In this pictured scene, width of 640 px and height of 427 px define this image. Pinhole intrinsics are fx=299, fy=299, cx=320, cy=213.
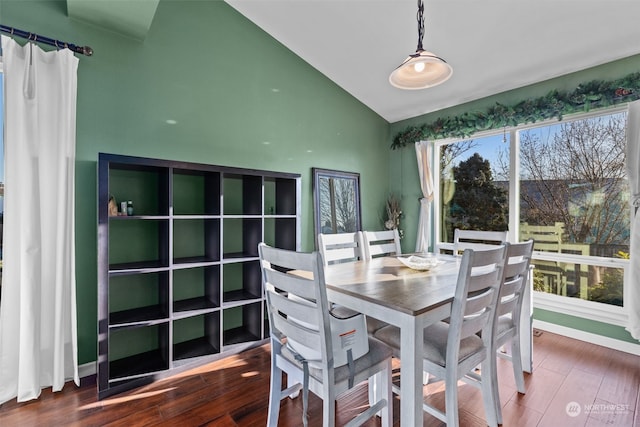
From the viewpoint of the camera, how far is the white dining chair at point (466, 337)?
1391 mm

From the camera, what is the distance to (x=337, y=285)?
5.40 ft

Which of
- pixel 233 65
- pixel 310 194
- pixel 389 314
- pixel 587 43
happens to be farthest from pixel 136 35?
pixel 587 43

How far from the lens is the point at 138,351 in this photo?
94.6 inches

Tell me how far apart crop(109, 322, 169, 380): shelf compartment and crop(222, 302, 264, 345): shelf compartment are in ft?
1.64

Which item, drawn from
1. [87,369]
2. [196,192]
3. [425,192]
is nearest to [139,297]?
[87,369]

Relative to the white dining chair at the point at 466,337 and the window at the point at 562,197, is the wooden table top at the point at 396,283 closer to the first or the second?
the white dining chair at the point at 466,337

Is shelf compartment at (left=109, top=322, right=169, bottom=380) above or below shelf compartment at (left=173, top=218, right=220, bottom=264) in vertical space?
below

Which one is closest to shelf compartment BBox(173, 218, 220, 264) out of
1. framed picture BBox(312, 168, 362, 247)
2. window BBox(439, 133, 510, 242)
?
framed picture BBox(312, 168, 362, 247)

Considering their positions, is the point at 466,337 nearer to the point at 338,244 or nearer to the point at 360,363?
the point at 360,363

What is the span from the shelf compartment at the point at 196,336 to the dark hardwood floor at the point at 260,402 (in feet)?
0.50

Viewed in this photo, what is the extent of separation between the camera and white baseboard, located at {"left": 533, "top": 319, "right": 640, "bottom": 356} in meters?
2.56

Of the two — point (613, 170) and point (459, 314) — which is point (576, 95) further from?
point (459, 314)

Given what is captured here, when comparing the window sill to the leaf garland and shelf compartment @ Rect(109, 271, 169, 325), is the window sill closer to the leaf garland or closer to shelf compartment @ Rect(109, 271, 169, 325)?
the leaf garland

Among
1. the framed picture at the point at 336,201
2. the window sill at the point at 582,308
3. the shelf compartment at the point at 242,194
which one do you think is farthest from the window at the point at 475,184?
the shelf compartment at the point at 242,194
